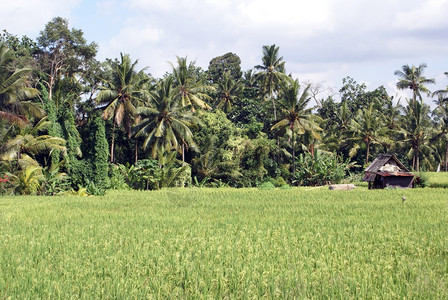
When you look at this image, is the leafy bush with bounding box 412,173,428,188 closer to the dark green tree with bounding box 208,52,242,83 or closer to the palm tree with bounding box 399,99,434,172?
the palm tree with bounding box 399,99,434,172

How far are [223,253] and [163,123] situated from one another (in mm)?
19028

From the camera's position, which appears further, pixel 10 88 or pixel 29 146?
pixel 29 146

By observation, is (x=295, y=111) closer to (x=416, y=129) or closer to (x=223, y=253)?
(x=416, y=129)

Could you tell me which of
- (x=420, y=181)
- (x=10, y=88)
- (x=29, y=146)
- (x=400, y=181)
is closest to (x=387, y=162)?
(x=400, y=181)

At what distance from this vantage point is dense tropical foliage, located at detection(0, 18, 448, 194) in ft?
66.3

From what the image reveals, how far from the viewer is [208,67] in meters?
45.1

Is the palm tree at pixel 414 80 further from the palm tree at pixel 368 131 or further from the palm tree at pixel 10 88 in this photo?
the palm tree at pixel 10 88

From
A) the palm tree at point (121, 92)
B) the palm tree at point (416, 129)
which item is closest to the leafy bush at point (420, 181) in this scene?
the palm tree at point (416, 129)

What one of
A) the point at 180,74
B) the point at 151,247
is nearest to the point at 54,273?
the point at 151,247

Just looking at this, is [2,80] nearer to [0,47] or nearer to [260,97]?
[0,47]

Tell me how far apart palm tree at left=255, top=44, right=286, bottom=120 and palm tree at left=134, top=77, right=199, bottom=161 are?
1084 cm

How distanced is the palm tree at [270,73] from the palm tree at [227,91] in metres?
2.32

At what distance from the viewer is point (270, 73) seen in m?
35.4

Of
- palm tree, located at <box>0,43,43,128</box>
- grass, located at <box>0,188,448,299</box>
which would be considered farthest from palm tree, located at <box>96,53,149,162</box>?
grass, located at <box>0,188,448,299</box>
